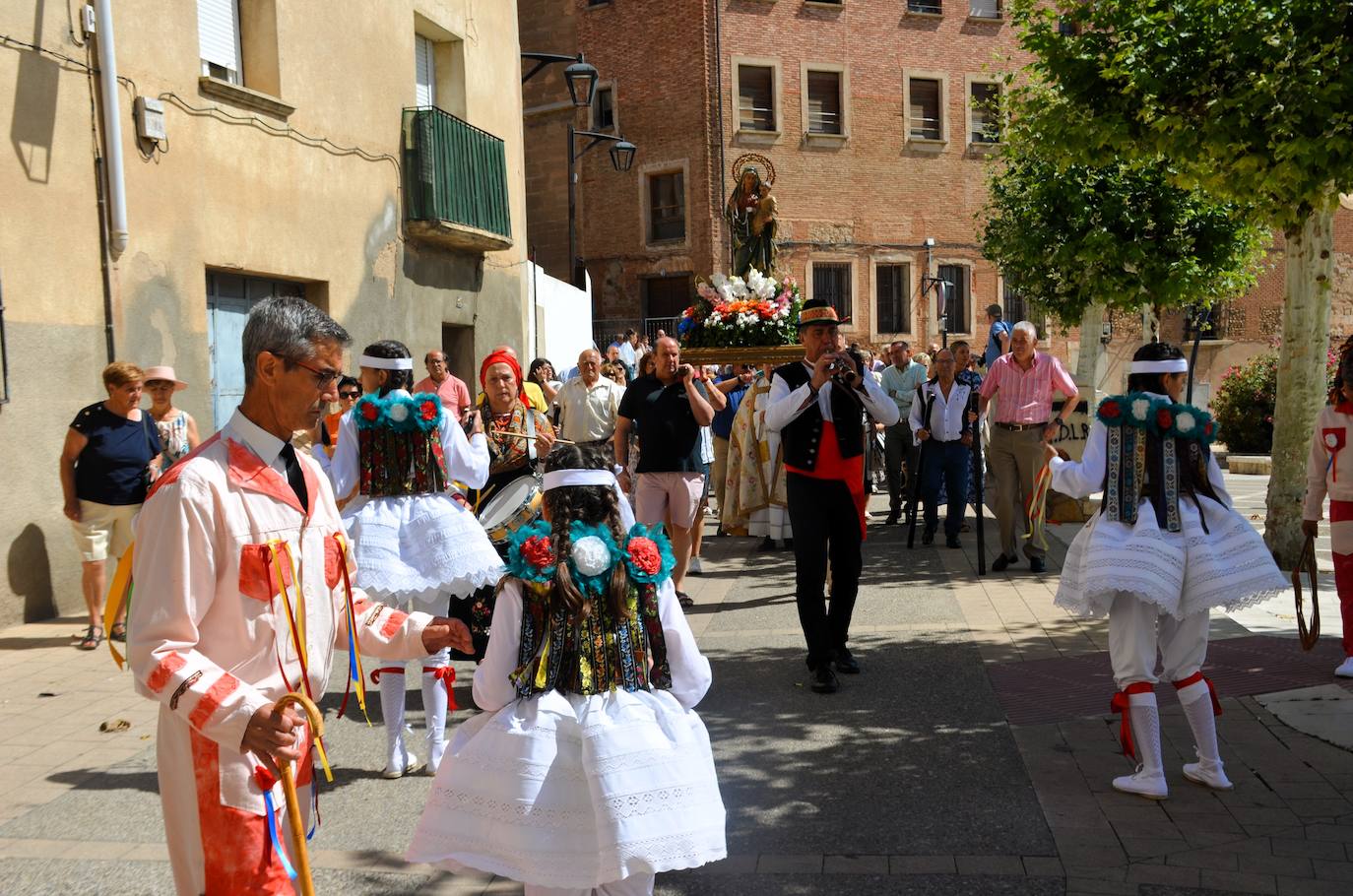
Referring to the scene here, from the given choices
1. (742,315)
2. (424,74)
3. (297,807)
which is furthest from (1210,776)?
(424,74)

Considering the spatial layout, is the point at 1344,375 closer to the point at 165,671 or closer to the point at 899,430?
the point at 165,671

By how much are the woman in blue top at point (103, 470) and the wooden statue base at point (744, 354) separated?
4.53 m

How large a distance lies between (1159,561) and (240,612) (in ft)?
12.1

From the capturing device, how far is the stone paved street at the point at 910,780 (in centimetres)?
426

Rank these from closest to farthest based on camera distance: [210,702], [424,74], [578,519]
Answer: [210,702], [578,519], [424,74]

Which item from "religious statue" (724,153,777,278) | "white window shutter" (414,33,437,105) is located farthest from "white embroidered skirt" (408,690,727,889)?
"white window shutter" (414,33,437,105)

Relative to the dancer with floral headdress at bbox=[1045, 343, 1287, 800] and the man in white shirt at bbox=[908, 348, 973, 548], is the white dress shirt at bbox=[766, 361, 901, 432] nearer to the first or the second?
the dancer with floral headdress at bbox=[1045, 343, 1287, 800]

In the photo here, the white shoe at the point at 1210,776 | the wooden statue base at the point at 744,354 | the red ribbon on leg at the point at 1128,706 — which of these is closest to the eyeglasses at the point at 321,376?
the red ribbon on leg at the point at 1128,706

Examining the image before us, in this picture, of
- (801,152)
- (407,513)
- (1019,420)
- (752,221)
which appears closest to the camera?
(407,513)

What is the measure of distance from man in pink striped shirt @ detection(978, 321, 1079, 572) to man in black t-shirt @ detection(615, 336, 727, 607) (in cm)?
282

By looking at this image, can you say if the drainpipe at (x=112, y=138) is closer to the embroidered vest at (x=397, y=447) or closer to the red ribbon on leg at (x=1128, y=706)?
the embroidered vest at (x=397, y=447)

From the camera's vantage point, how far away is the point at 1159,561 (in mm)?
4883

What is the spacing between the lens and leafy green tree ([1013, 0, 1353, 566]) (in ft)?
24.4

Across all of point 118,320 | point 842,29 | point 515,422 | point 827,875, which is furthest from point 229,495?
point 842,29
